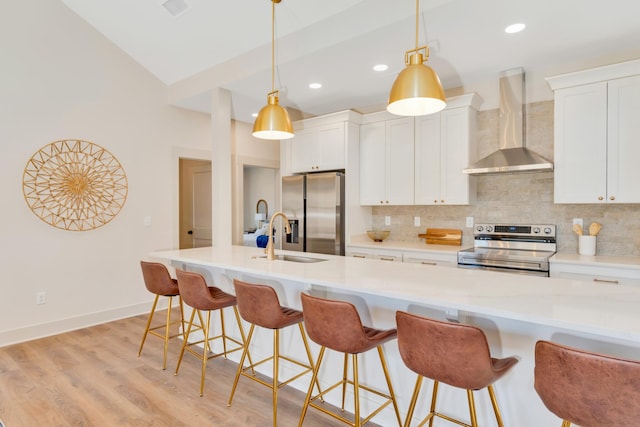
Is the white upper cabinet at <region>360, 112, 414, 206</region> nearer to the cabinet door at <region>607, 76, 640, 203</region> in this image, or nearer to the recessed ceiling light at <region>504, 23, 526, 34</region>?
the recessed ceiling light at <region>504, 23, 526, 34</region>

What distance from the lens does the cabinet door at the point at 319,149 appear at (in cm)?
441

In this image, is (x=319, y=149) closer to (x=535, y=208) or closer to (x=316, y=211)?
(x=316, y=211)

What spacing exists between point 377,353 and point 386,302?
0.33m

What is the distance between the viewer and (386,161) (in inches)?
170

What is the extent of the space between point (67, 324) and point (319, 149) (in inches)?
132

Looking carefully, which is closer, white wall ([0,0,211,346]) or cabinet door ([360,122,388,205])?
white wall ([0,0,211,346])

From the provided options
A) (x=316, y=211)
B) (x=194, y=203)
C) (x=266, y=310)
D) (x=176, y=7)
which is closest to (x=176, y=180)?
(x=194, y=203)

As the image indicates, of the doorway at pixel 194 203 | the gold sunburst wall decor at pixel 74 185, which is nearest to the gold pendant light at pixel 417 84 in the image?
the gold sunburst wall decor at pixel 74 185

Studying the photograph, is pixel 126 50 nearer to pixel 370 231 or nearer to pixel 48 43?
pixel 48 43

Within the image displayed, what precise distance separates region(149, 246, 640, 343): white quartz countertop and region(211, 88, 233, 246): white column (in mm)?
1596

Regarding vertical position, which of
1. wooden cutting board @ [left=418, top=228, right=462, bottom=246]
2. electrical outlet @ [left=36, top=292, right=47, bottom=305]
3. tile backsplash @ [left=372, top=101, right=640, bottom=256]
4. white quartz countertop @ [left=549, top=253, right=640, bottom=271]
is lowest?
electrical outlet @ [left=36, top=292, right=47, bottom=305]

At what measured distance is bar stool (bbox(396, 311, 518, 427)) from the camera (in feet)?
4.51

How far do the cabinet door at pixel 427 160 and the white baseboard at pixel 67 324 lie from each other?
3557mm

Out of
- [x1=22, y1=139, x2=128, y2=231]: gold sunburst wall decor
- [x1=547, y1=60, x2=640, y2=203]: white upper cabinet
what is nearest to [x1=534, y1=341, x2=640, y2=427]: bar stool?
[x1=547, y1=60, x2=640, y2=203]: white upper cabinet
